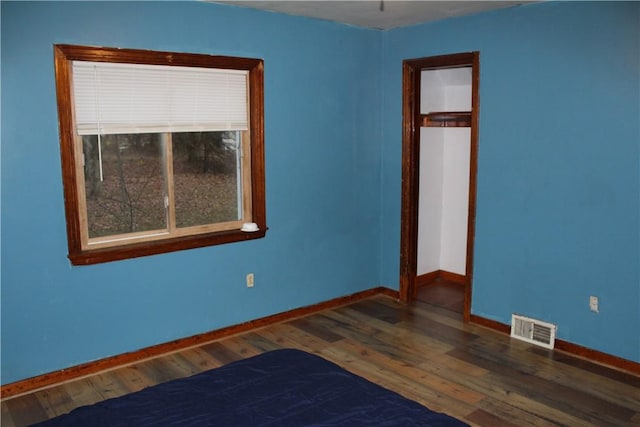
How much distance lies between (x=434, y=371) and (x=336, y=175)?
6.38 ft

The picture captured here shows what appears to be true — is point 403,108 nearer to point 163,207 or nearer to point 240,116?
point 240,116

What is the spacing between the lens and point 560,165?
393cm

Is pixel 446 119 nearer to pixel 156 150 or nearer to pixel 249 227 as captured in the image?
pixel 249 227

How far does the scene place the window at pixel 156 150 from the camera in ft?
11.5

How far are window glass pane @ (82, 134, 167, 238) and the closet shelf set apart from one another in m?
2.65

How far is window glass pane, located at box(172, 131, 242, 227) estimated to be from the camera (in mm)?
4062

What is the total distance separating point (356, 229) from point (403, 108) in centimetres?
119

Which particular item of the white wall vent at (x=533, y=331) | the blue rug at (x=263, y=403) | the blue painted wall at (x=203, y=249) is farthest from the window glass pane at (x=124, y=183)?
the white wall vent at (x=533, y=331)

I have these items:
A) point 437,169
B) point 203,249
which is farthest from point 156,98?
point 437,169

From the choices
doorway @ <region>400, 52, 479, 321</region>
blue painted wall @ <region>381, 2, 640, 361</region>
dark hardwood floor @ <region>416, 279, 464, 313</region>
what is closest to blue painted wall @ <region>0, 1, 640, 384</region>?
blue painted wall @ <region>381, 2, 640, 361</region>

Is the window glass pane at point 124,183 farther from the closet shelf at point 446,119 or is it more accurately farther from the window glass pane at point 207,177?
the closet shelf at point 446,119

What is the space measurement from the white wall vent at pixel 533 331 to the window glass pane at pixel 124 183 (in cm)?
279

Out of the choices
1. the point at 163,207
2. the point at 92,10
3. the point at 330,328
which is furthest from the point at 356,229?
the point at 92,10

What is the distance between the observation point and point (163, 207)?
4.01 m
